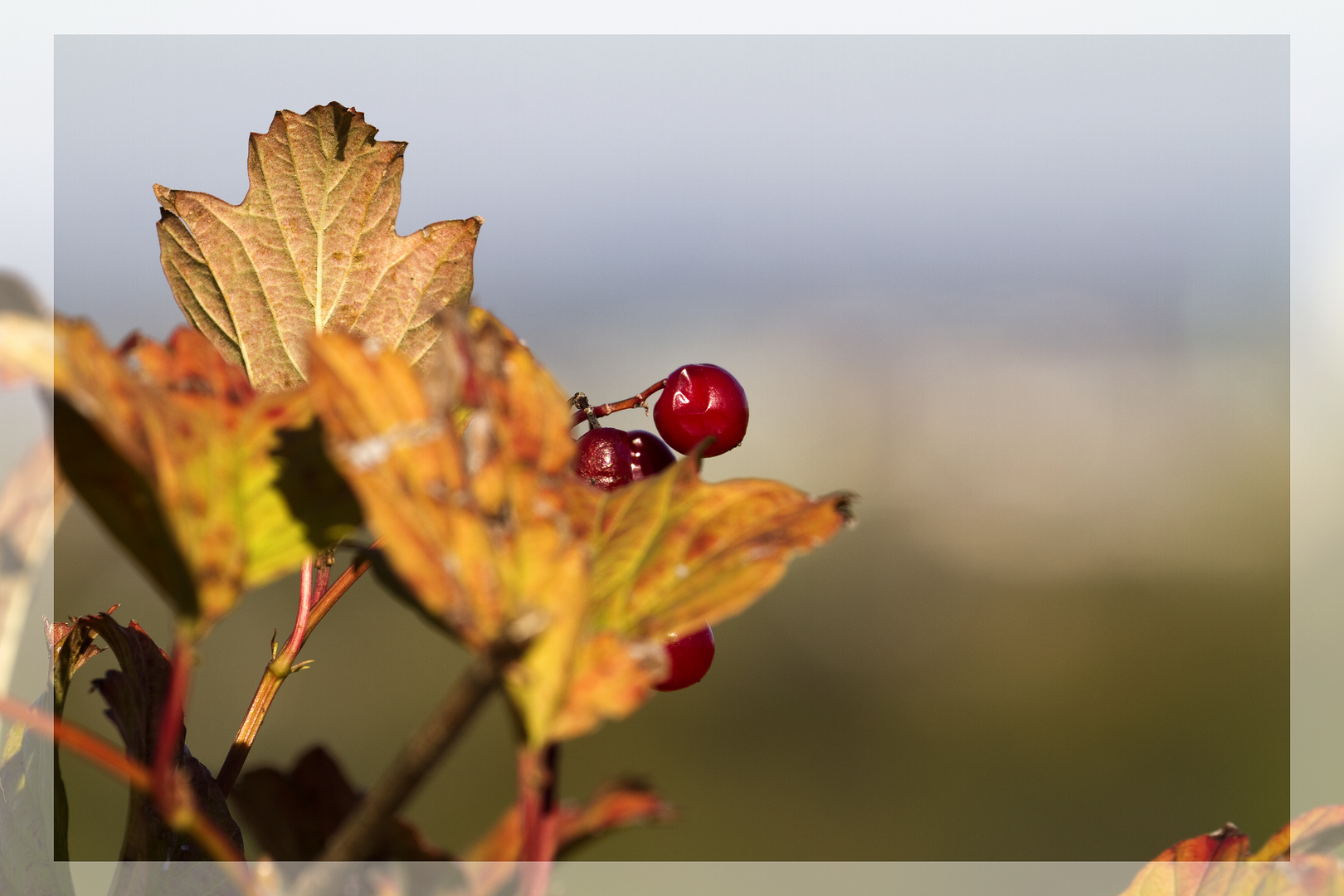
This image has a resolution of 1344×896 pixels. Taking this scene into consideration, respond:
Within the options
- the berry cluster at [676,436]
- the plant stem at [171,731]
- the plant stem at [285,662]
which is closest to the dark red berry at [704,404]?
the berry cluster at [676,436]

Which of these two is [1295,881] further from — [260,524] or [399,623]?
[399,623]

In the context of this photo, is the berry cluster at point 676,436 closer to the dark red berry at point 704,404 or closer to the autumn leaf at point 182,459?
the dark red berry at point 704,404

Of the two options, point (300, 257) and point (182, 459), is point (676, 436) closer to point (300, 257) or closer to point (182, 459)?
point (300, 257)

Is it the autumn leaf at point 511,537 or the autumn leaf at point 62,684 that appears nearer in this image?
the autumn leaf at point 511,537

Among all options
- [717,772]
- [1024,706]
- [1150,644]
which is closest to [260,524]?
[717,772]

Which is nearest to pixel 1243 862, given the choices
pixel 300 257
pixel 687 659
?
pixel 687 659
